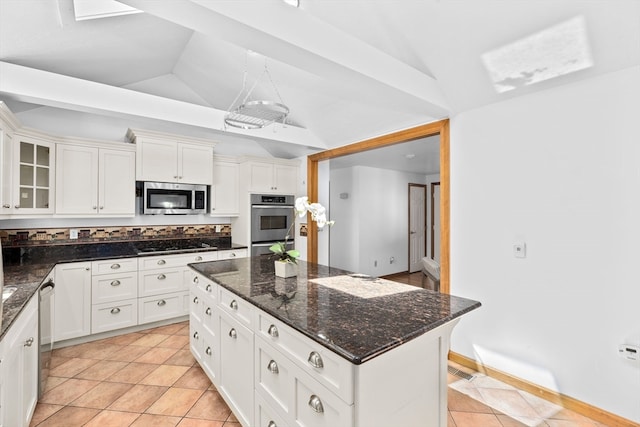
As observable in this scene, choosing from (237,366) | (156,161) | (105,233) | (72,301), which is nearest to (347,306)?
(237,366)

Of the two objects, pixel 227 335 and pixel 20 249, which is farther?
pixel 20 249

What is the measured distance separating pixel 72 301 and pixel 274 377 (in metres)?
2.67

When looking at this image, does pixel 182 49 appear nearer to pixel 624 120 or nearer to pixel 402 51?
pixel 402 51

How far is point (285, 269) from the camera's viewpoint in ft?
6.86

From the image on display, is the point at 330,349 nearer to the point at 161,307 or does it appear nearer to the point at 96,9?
the point at 96,9

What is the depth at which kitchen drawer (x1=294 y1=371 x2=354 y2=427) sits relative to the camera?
1072mm

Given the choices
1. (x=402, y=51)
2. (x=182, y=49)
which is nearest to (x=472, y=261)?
(x=402, y=51)

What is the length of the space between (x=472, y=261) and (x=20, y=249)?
4305 millimetres

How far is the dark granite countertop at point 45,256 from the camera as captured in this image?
1.91 m

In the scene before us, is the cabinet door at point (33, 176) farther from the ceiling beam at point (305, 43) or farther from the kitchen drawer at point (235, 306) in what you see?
the ceiling beam at point (305, 43)

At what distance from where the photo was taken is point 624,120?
183 centimetres

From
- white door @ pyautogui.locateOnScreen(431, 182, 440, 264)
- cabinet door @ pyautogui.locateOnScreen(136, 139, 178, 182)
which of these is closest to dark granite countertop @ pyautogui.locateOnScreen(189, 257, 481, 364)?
cabinet door @ pyautogui.locateOnScreen(136, 139, 178, 182)

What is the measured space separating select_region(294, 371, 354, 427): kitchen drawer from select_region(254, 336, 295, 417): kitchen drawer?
5 cm

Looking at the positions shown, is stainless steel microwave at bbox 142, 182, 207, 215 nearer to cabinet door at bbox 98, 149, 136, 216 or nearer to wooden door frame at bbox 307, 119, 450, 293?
cabinet door at bbox 98, 149, 136, 216
